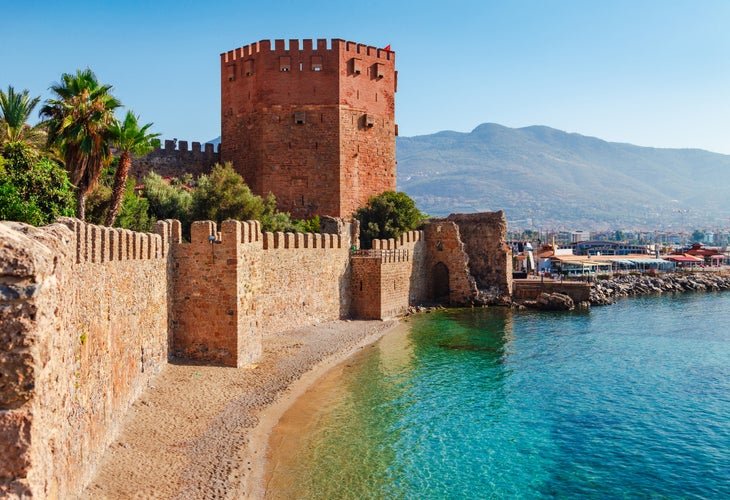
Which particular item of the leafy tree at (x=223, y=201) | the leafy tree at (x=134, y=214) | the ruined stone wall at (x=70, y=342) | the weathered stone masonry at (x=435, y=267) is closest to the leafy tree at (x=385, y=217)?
the weathered stone masonry at (x=435, y=267)

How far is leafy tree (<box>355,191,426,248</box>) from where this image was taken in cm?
2600

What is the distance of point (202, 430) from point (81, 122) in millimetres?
7385

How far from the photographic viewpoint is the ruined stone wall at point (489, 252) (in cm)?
2947

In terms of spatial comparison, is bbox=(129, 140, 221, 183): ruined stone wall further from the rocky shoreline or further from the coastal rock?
the rocky shoreline

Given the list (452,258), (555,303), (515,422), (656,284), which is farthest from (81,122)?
(656,284)

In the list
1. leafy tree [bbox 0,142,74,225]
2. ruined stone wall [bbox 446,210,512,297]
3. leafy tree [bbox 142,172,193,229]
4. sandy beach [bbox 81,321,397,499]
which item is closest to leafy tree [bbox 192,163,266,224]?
leafy tree [bbox 142,172,193,229]

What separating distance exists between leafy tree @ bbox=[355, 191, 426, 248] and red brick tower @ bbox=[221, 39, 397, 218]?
829mm

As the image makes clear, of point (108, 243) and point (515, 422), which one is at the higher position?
point (108, 243)

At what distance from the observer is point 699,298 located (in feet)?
121

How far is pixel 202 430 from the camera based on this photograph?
995 cm

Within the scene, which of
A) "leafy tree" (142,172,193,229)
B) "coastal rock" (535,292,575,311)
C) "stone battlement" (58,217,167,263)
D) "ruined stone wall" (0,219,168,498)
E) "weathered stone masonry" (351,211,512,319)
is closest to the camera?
"ruined stone wall" (0,219,168,498)

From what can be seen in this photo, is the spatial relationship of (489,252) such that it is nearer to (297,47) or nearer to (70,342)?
(297,47)

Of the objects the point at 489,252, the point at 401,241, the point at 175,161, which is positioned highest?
the point at 175,161

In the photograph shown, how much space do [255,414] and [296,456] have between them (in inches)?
67.9
